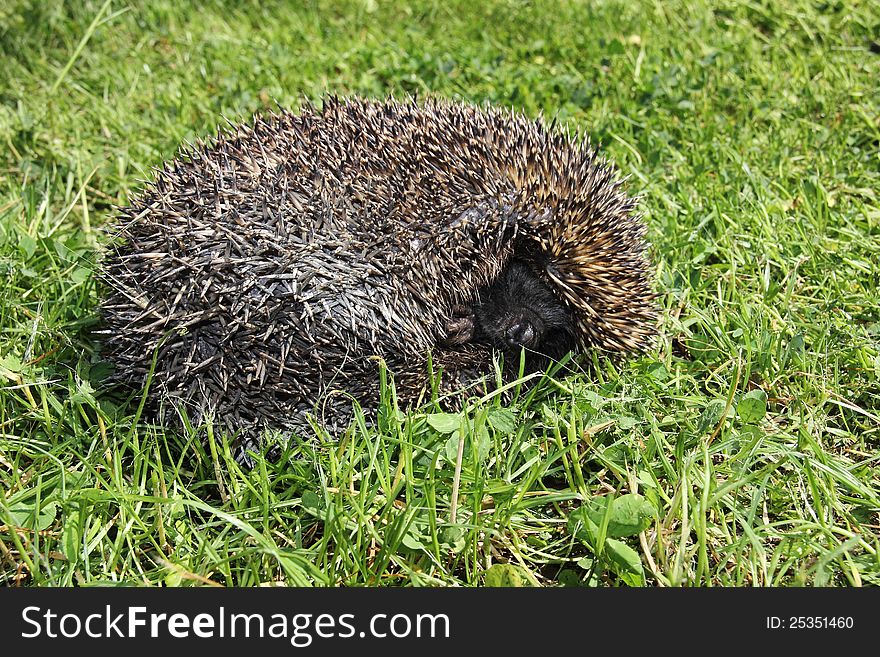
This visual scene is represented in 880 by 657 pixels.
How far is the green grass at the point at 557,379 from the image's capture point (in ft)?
9.78

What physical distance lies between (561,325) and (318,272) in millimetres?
1330

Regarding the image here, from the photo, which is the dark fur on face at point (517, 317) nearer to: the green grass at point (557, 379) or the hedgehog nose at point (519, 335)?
the hedgehog nose at point (519, 335)

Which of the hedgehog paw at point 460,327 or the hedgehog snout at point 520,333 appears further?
Result: the hedgehog snout at point 520,333

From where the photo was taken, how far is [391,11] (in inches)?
293

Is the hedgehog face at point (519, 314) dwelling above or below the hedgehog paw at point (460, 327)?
above

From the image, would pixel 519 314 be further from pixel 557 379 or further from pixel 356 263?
pixel 356 263

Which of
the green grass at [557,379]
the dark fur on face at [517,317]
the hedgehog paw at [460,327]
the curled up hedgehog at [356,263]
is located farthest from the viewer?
the dark fur on face at [517,317]

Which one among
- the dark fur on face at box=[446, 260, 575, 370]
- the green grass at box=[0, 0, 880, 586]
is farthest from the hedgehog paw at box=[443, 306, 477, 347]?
the green grass at box=[0, 0, 880, 586]

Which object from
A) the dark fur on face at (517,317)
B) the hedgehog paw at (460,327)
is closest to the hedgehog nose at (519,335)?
the dark fur on face at (517,317)

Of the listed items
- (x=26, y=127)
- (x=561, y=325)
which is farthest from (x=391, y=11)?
(x=561, y=325)

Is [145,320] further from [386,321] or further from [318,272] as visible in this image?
[386,321]

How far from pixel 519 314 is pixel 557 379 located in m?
0.41

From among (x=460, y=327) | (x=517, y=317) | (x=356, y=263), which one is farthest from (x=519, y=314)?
(x=356, y=263)
